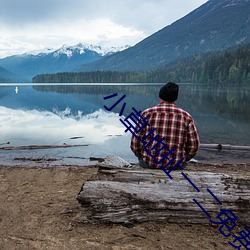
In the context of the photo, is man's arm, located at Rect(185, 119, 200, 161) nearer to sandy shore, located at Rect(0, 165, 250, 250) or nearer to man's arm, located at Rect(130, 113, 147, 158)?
man's arm, located at Rect(130, 113, 147, 158)

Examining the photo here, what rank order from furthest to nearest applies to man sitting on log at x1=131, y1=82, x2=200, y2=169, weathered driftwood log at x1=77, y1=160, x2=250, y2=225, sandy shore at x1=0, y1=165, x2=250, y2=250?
man sitting on log at x1=131, y1=82, x2=200, y2=169 → weathered driftwood log at x1=77, y1=160, x2=250, y2=225 → sandy shore at x1=0, y1=165, x2=250, y2=250

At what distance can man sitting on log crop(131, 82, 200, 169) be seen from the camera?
567 cm

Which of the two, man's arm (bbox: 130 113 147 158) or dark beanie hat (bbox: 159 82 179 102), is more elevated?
dark beanie hat (bbox: 159 82 179 102)

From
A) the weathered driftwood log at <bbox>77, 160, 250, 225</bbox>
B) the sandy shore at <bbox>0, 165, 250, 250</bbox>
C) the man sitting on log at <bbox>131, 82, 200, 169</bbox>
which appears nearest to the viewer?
the sandy shore at <bbox>0, 165, 250, 250</bbox>

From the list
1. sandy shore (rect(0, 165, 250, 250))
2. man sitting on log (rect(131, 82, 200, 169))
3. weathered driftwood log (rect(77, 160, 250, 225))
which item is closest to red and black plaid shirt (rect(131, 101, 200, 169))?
man sitting on log (rect(131, 82, 200, 169))

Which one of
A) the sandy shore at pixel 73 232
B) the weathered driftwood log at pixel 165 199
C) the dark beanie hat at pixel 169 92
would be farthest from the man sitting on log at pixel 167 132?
the sandy shore at pixel 73 232

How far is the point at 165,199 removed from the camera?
5535 mm

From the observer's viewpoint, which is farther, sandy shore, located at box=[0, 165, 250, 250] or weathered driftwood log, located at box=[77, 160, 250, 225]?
weathered driftwood log, located at box=[77, 160, 250, 225]

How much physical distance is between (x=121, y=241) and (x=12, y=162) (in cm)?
1045

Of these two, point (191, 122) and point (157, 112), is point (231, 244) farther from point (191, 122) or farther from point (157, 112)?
point (157, 112)

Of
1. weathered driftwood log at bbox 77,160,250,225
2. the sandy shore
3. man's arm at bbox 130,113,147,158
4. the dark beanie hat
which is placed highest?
the dark beanie hat

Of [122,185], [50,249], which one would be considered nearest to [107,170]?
[122,185]

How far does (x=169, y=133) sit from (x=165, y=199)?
1.17 m

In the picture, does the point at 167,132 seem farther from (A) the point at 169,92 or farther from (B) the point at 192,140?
(A) the point at 169,92
